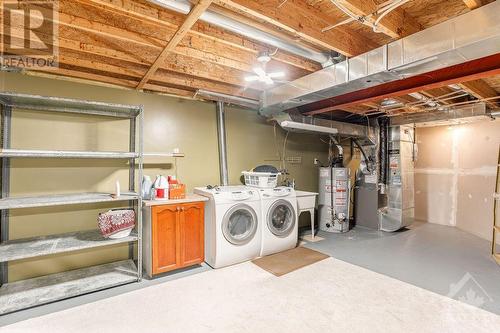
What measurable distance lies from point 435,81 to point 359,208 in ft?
11.7

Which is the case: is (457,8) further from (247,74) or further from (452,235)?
(452,235)

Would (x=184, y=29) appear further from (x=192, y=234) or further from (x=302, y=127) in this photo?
(x=302, y=127)

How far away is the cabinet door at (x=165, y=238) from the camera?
288cm

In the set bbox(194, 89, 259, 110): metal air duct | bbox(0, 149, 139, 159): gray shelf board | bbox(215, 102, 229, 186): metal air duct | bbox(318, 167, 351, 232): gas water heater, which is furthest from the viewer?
bbox(318, 167, 351, 232): gas water heater

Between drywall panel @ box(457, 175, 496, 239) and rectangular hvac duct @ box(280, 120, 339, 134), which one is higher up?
rectangular hvac duct @ box(280, 120, 339, 134)

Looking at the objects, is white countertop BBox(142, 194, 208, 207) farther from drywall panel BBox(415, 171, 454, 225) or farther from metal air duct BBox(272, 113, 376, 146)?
drywall panel BBox(415, 171, 454, 225)

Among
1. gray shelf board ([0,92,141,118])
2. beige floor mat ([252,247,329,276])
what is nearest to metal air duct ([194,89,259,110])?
gray shelf board ([0,92,141,118])

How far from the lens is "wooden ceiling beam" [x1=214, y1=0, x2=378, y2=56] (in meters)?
1.85

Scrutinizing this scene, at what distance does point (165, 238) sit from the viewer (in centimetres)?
296

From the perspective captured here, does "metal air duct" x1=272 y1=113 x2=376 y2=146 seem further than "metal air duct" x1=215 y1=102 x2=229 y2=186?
Yes

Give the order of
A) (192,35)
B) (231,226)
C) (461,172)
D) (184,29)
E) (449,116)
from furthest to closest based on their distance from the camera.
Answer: (461,172)
(449,116)
(231,226)
(192,35)
(184,29)

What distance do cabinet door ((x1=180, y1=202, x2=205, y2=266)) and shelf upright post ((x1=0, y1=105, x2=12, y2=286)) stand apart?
6.11ft

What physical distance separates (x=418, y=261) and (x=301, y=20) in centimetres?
357

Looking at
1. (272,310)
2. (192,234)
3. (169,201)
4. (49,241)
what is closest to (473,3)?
(272,310)
